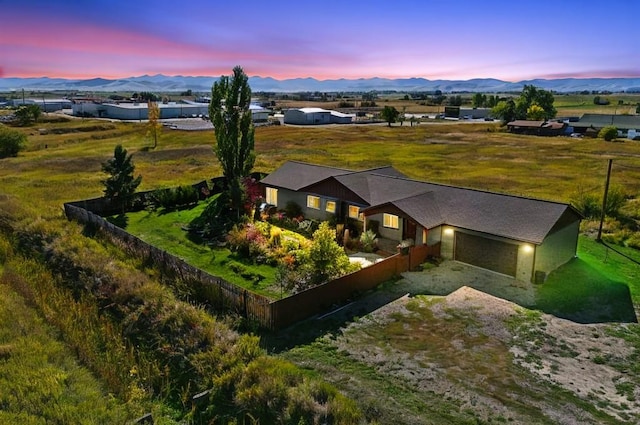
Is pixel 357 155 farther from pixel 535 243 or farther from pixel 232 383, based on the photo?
pixel 232 383

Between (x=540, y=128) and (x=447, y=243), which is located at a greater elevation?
(x=540, y=128)

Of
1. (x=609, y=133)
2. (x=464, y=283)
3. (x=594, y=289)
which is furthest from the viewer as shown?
(x=609, y=133)

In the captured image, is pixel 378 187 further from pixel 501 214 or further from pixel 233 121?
pixel 233 121

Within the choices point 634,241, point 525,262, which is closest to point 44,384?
point 525,262

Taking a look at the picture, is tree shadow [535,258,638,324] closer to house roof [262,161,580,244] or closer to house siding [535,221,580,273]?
house siding [535,221,580,273]

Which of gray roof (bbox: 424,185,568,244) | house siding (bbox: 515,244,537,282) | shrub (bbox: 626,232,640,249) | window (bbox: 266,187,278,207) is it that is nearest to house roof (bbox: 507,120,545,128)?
shrub (bbox: 626,232,640,249)

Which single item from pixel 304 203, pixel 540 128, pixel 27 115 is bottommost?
pixel 304 203

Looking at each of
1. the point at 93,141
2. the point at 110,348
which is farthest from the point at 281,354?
the point at 93,141
